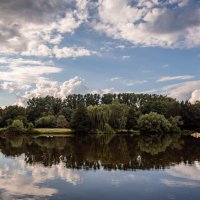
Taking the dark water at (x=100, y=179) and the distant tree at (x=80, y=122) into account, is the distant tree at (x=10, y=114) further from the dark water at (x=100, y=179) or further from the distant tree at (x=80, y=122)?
the dark water at (x=100, y=179)

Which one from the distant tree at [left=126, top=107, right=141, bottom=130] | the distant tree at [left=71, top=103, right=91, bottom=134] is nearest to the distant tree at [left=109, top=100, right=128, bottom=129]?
the distant tree at [left=126, top=107, right=141, bottom=130]

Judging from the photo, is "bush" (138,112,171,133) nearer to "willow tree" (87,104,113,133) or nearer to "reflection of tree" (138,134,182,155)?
"willow tree" (87,104,113,133)

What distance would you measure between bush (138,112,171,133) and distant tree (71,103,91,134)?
1379cm

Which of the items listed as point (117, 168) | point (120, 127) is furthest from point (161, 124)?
point (117, 168)

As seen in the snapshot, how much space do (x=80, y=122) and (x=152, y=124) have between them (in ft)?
60.3

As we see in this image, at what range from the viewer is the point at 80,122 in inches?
3344

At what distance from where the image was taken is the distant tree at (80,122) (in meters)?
84.9

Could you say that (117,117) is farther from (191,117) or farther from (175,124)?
(191,117)

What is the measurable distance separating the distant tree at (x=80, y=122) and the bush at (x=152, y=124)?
13793mm

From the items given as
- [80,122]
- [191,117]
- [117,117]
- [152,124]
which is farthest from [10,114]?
[191,117]

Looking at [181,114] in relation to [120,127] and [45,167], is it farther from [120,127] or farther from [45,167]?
[45,167]

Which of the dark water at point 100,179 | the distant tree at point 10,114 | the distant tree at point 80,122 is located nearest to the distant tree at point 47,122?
the distant tree at point 10,114

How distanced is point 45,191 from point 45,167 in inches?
351

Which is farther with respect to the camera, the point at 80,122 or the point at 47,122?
the point at 47,122
